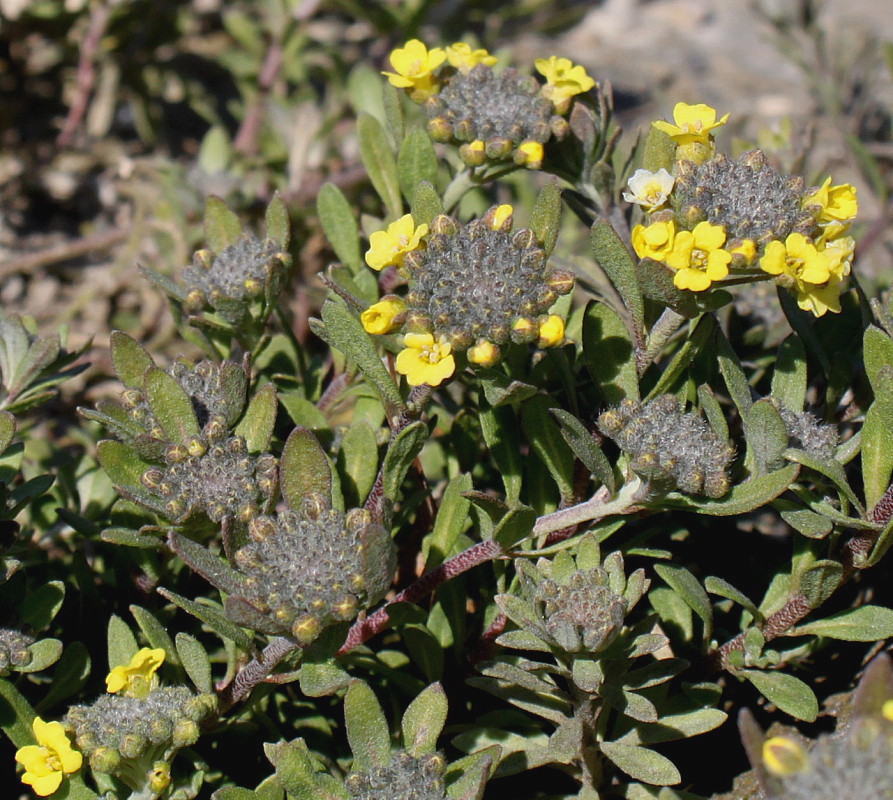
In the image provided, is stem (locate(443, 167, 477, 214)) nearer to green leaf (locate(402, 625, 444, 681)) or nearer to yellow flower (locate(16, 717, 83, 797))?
green leaf (locate(402, 625, 444, 681))

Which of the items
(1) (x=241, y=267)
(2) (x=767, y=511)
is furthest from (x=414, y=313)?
(2) (x=767, y=511)

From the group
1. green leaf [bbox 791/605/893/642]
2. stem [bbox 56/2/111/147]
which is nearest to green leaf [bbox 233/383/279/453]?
green leaf [bbox 791/605/893/642]

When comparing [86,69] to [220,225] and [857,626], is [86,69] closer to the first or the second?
[220,225]

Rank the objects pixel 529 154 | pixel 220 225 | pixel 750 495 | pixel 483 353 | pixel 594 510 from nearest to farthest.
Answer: pixel 483 353
pixel 750 495
pixel 594 510
pixel 529 154
pixel 220 225

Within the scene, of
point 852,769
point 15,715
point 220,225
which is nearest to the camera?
point 852,769

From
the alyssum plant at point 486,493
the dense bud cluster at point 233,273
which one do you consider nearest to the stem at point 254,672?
the alyssum plant at point 486,493

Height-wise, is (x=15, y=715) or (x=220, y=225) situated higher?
(x=220, y=225)

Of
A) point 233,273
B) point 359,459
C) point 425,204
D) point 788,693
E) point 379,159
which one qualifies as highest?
point 425,204

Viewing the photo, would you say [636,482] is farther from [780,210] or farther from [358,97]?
[358,97]

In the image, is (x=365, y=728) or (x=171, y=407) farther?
(x=171, y=407)

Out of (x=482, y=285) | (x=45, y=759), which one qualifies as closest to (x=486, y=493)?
(x=482, y=285)
